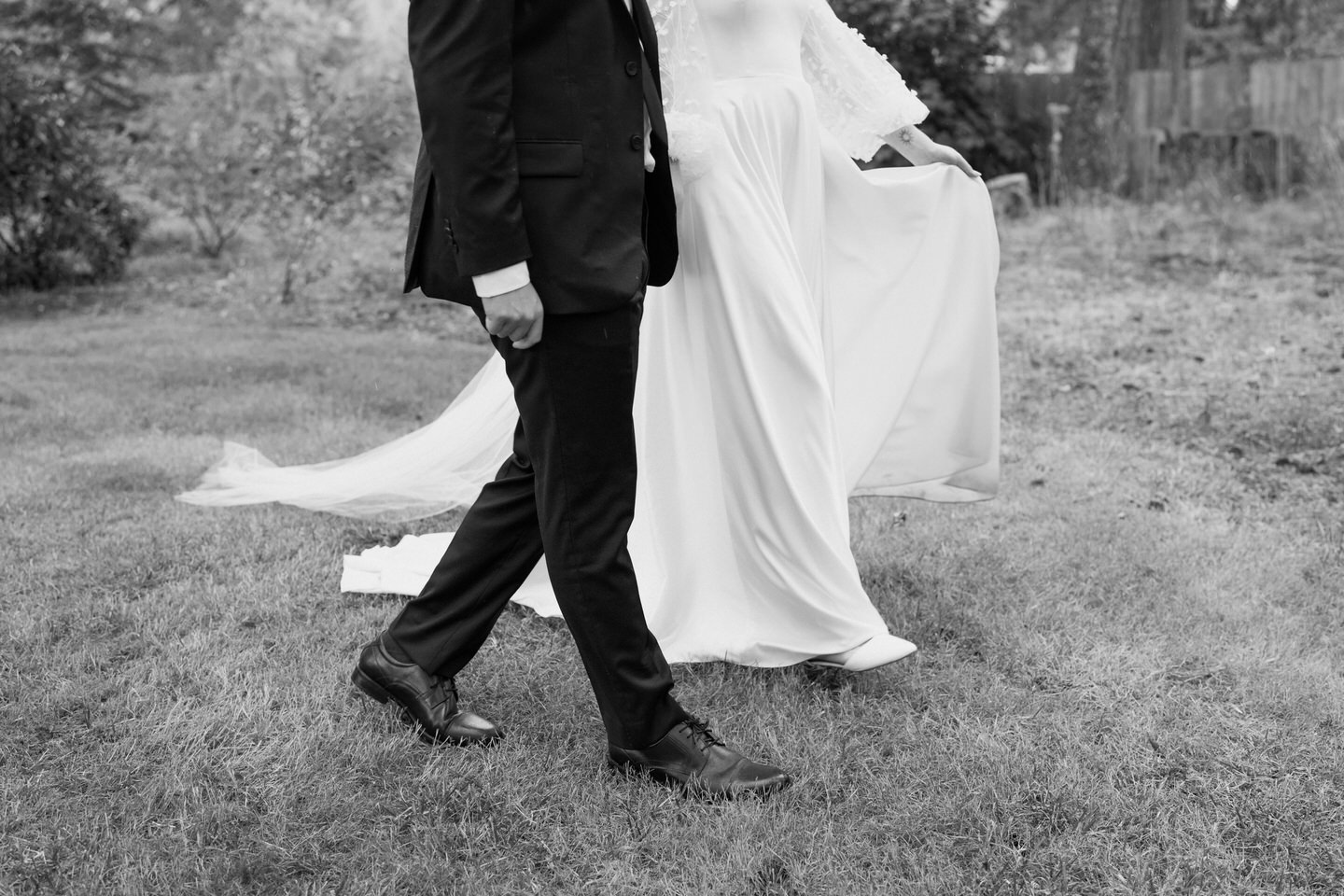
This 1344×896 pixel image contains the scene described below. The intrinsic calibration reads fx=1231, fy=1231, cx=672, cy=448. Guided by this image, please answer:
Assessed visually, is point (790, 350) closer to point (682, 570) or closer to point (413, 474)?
point (682, 570)

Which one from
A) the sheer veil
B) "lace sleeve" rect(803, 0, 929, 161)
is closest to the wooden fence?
"lace sleeve" rect(803, 0, 929, 161)

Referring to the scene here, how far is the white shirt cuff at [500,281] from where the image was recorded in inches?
83.4

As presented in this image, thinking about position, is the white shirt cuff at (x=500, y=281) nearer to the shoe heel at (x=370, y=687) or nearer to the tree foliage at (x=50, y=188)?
the shoe heel at (x=370, y=687)

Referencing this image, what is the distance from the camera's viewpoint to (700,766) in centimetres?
255

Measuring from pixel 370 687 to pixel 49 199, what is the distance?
30.2 ft

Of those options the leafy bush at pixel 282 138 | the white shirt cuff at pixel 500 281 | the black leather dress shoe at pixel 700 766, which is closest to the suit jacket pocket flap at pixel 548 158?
the white shirt cuff at pixel 500 281

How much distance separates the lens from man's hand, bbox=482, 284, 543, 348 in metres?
2.14

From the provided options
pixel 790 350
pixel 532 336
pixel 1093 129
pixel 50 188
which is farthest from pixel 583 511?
pixel 1093 129

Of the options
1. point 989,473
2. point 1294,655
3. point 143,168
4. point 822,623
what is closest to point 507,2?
point 822,623

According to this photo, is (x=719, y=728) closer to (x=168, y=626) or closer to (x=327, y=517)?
(x=168, y=626)

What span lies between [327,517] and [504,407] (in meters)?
0.90

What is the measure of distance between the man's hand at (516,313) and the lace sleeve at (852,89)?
150 centimetres

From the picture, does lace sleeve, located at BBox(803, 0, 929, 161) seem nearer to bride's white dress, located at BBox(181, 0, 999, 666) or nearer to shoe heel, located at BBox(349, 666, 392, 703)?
bride's white dress, located at BBox(181, 0, 999, 666)

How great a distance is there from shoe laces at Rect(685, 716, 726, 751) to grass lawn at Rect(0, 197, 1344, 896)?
0.13 meters
